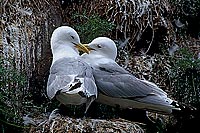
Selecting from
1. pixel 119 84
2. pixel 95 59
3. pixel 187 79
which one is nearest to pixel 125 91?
pixel 119 84

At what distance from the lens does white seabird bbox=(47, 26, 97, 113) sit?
5.69 feet

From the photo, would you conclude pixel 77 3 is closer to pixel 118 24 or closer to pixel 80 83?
pixel 118 24

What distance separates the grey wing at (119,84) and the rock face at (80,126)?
0.12 metres

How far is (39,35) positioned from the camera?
91.7 inches

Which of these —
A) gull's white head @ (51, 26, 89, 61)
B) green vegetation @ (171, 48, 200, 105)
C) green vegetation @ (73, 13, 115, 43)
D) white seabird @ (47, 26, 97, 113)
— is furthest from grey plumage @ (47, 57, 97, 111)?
green vegetation @ (171, 48, 200, 105)

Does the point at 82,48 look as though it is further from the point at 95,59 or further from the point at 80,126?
the point at 80,126

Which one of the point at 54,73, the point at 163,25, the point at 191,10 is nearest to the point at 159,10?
the point at 163,25

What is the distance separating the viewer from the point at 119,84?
6.39 feet

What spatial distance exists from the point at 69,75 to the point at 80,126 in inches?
7.5

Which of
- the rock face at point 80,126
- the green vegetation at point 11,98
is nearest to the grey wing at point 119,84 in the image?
the rock face at point 80,126

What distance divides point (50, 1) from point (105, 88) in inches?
30.6

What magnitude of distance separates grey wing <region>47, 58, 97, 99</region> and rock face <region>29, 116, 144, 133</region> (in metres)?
Result: 0.11

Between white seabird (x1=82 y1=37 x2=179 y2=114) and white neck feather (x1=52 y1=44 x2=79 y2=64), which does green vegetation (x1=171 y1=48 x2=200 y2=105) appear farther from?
white neck feather (x1=52 y1=44 x2=79 y2=64)

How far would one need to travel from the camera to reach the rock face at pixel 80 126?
1.80 meters
